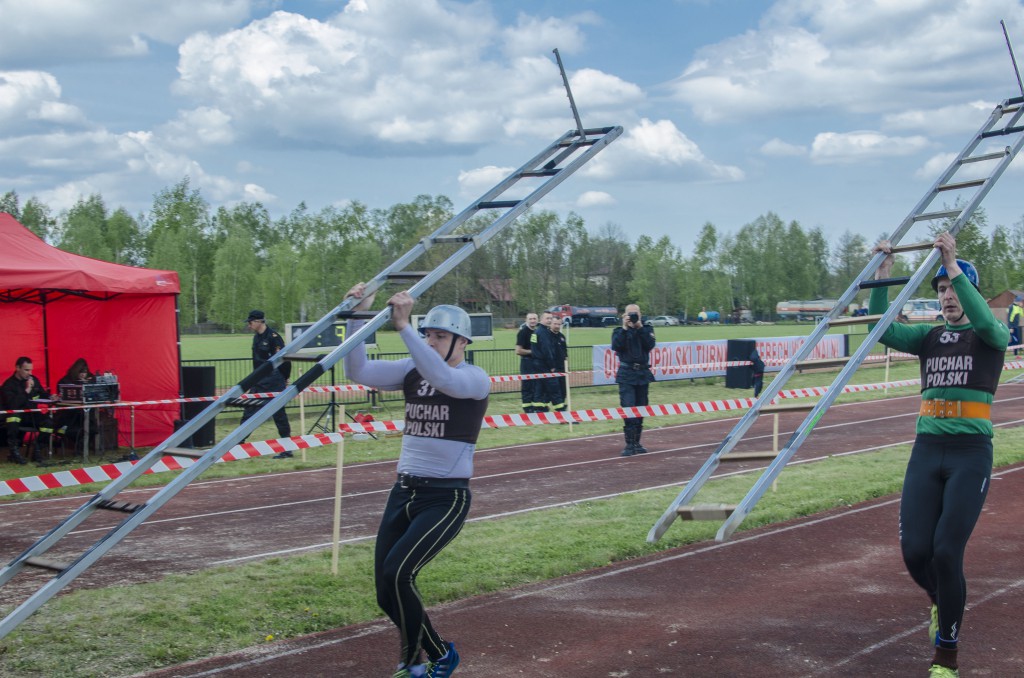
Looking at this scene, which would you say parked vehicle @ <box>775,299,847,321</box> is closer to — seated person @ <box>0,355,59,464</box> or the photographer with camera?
the photographer with camera

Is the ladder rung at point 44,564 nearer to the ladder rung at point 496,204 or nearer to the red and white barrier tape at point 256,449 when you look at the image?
the red and white barrier tape at point 256,449

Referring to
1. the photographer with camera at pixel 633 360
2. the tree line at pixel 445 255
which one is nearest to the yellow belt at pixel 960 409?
the photographer with camera at pixel 633 360

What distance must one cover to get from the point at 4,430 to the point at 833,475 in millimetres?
12542

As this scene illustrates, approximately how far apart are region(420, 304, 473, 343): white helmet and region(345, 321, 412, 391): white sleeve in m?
0.26

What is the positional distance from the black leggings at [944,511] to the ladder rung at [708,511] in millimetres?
994

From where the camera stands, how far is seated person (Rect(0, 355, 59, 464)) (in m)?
14.8

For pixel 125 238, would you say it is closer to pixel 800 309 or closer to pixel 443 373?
pixel 800 309

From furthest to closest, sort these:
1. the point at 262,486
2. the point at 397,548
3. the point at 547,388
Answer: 1. the point at 547,388
2. the point at 262,486
3. the point at 397,548

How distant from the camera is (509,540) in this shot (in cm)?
905

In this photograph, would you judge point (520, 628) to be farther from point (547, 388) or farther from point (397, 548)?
point (547, 388)

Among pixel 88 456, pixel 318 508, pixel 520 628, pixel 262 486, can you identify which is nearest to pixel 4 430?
pixel 88 456

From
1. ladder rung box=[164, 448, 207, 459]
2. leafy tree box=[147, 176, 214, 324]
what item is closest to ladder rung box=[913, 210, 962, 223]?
ladder rung box=[164, 448, 207, 459]

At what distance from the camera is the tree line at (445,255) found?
262 feet

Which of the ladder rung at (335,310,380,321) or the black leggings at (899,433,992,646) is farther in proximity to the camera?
the ladder rung at (335,310,380,321)
